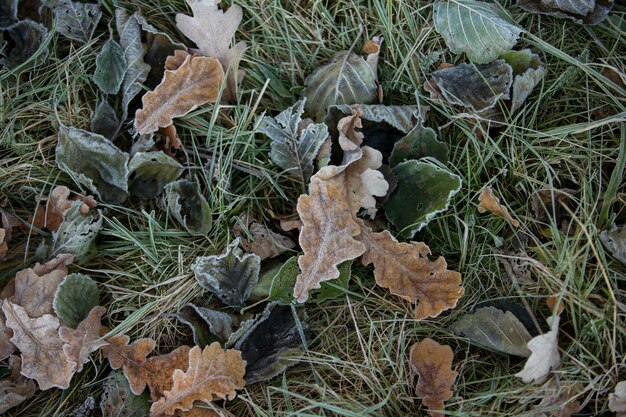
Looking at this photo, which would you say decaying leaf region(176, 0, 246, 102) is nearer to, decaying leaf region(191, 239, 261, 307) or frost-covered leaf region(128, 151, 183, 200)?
frost-covered leaf region(128, 151, 183, 200)

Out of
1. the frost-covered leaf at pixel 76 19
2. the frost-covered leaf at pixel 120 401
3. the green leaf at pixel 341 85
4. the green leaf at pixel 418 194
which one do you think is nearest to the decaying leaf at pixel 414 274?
the green leaf at pixel 418 194

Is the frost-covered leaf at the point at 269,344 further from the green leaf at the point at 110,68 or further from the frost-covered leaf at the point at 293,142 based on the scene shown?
the green leaf at the point at 110,68

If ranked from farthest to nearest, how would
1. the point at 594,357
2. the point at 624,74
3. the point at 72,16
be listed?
the point at 72,16 → the point at 624,74 → the point at 594,357

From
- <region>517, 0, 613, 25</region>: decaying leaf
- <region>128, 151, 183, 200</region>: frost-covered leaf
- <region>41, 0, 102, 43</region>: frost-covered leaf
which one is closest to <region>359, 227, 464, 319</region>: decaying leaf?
<region>128, 151, 183, 200</region>: frost-covered leaf

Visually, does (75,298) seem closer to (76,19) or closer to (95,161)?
(95,161)

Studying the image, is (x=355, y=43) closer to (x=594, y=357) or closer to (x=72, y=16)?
(x=72, y=16)

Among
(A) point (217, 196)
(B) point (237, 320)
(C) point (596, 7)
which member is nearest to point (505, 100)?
(C) point (596, 7)
